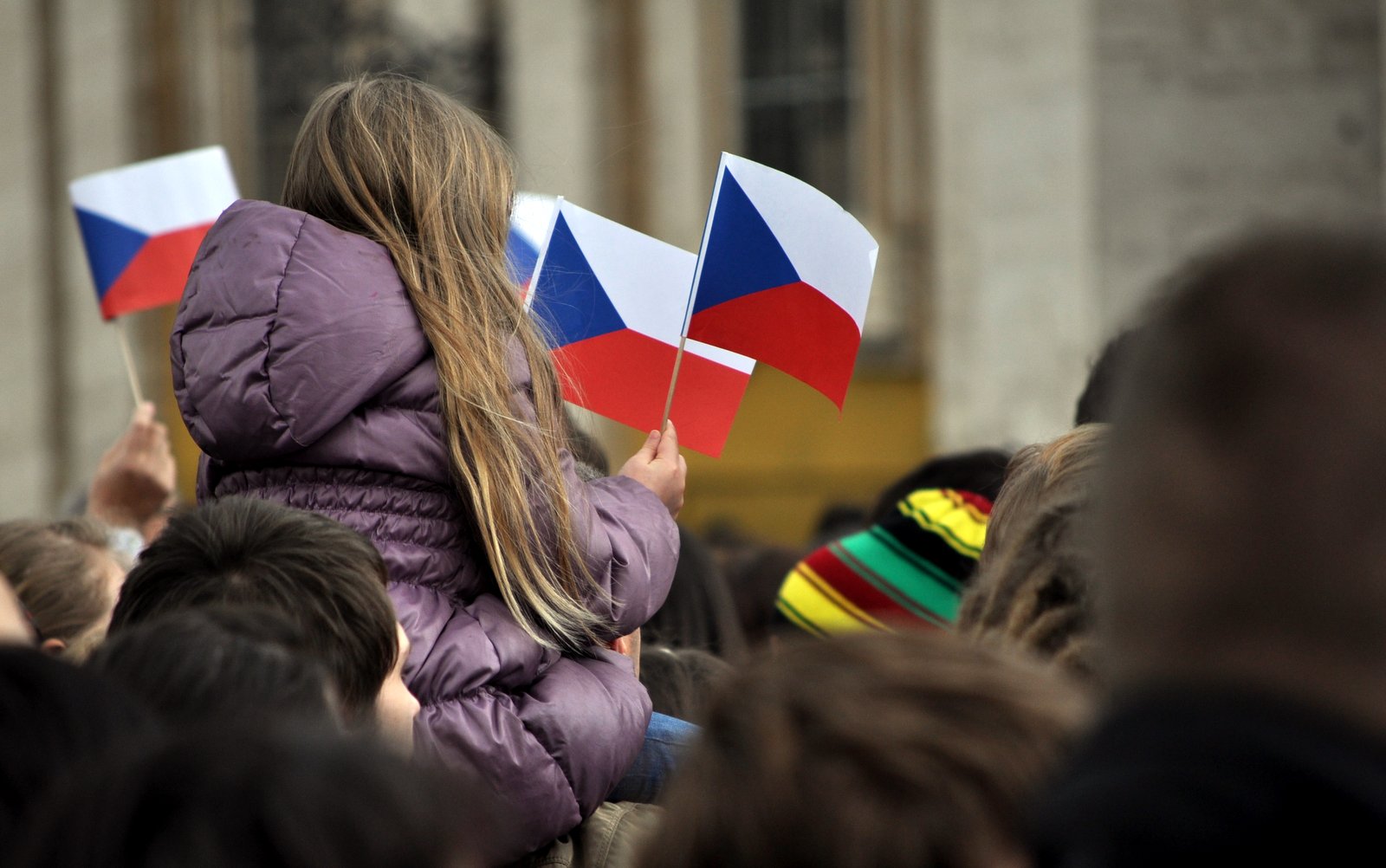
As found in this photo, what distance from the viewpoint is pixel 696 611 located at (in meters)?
3.43

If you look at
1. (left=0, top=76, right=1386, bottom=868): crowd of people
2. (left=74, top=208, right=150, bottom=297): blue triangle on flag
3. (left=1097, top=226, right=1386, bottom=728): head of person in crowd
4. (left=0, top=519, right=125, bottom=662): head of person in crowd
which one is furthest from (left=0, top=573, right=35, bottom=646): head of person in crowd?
(left=74, top=208, right=150, bottom=297): blue triangle on flag

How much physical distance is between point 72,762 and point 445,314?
3.77 ft

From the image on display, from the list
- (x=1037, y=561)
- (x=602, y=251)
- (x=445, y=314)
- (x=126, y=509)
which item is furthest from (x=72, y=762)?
(x=126, y=509)

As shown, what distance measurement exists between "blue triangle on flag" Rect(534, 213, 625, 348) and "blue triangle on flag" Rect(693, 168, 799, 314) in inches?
9.2

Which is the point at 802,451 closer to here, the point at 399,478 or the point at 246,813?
the point at 399,478

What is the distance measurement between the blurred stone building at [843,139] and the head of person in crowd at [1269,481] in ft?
31.8

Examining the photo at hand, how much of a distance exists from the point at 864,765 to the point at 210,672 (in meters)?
0.64

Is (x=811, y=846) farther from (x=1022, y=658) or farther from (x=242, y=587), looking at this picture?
(x=242, y=587)

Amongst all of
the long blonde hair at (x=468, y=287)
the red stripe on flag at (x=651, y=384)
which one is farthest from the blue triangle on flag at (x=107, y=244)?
the long blonde hair at (x=468, y=287)

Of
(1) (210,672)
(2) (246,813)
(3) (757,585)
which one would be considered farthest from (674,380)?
(2) (246,813)

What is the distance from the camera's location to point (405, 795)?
1018mm

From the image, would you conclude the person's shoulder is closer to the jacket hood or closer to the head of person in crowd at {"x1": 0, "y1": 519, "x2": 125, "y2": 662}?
the jacket hood

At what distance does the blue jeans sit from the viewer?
2381 mm

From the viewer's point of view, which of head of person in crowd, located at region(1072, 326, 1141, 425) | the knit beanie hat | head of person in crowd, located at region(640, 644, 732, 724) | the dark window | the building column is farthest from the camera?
the dark window
